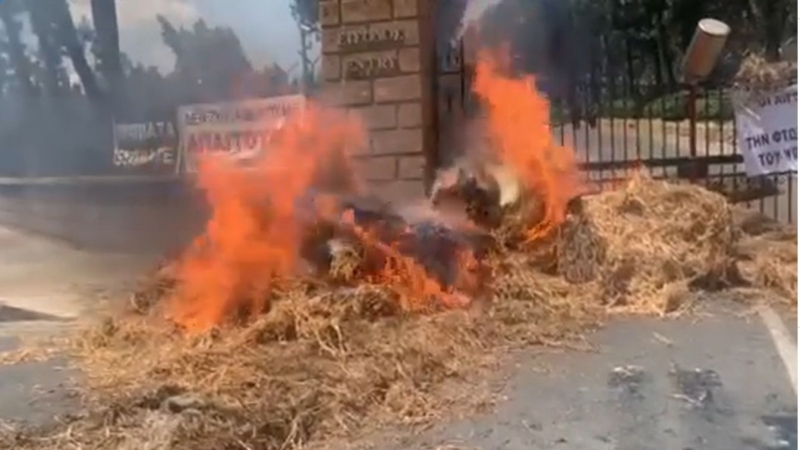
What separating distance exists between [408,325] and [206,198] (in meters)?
2.23

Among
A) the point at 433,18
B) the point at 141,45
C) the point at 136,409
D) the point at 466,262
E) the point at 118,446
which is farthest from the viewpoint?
the point at 433,18

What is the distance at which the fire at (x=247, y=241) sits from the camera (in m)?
6.04

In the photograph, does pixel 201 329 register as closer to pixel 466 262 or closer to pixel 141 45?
pixel 466 262

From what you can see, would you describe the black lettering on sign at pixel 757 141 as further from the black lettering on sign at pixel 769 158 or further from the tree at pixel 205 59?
the tree at pixel 205 59

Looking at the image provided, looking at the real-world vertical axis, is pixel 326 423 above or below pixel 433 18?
below

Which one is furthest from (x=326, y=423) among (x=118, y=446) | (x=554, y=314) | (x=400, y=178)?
(x=400, y=178)

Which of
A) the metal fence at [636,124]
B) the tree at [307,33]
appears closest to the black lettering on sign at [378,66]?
the tree at [307,33]

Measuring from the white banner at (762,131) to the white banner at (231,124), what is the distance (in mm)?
3328

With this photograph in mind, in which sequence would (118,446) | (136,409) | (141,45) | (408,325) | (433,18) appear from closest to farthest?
(118,446) → (136,409) → (408,325) → (141,45) → (433,18)

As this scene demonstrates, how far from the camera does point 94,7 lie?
25.0ft

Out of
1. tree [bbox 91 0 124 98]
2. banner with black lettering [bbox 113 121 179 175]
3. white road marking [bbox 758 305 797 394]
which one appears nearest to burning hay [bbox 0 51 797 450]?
white road marking [bbox 758 305 797 394]

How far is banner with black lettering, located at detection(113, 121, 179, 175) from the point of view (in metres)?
8.30

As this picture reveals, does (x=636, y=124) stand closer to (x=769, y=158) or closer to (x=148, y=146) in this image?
(x=769, y=158)

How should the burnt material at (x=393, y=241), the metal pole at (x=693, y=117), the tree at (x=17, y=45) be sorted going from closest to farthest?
1. the burnt material at (x=393, y=241)
2. the tree at (x=17, y=45)
3. the metal pole at (x=693, y=117)
